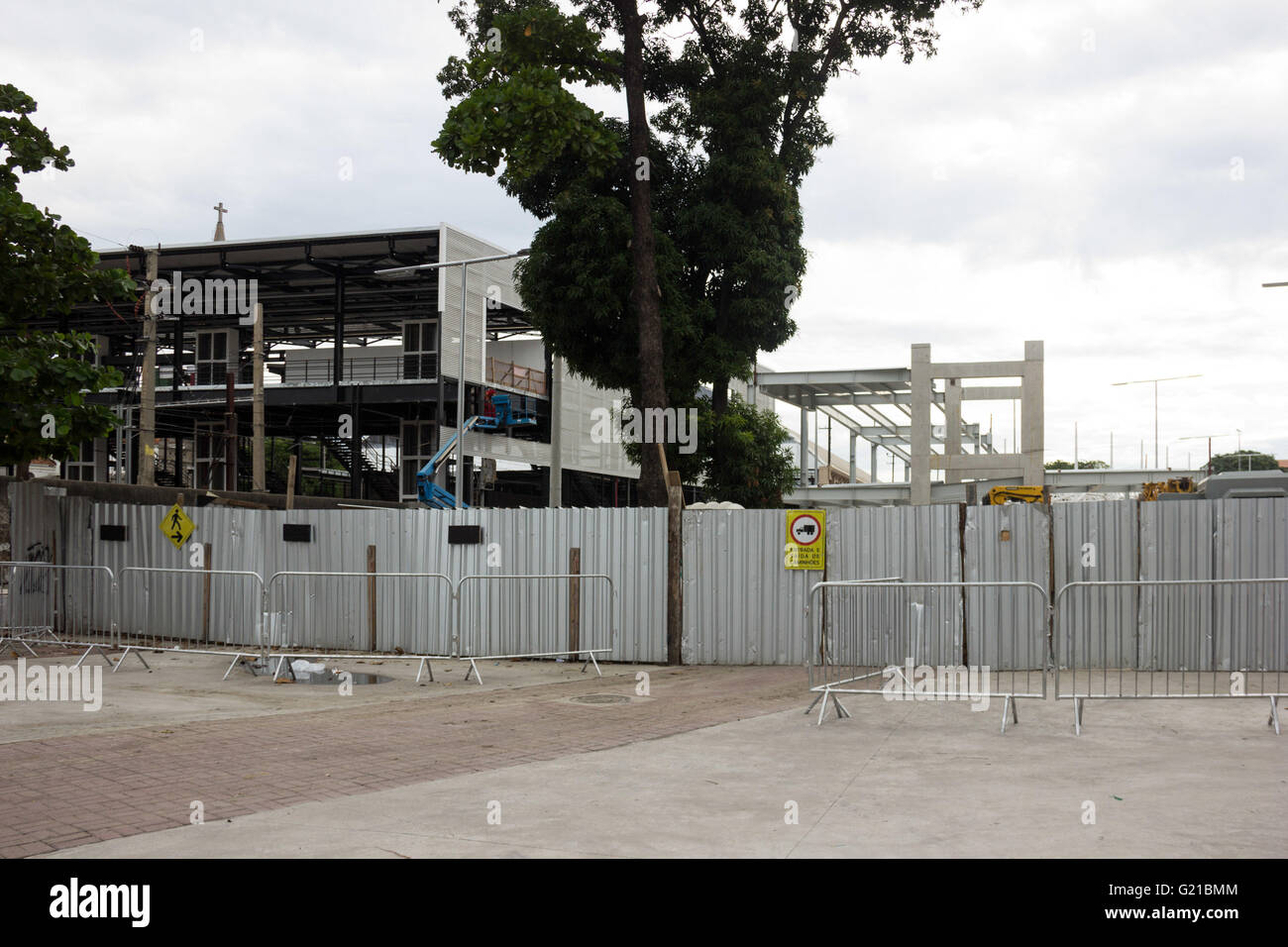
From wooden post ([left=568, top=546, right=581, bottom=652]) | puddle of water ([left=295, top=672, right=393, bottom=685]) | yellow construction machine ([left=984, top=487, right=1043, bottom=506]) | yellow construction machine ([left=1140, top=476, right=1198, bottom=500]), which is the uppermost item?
yellow construction machine ([left=1140, top=476, right=1198, bottom=500])

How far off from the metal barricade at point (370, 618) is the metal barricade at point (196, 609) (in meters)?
0.45

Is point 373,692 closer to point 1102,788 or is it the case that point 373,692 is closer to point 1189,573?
point 1102,788

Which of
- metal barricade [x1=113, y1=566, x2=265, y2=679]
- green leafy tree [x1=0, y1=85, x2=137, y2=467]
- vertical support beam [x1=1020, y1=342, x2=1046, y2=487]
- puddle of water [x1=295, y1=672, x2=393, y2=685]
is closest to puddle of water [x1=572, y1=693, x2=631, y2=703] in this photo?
puddle of water [x1=295, y1=672, x2=393, y2=685]

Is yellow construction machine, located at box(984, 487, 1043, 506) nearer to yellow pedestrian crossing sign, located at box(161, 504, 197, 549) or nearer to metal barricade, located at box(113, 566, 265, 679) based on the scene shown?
metal barricade, located at box(113, 566, 265, 679)

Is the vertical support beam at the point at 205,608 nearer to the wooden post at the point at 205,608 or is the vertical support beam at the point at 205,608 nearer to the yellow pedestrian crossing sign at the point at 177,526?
the wooden post at the point at 205,608

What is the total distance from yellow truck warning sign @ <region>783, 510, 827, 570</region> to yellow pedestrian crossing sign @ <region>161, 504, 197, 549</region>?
9055mm

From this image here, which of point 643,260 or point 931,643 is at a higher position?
point 643,260

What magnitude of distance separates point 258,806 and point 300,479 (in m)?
56.3

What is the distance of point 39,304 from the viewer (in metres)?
18.1

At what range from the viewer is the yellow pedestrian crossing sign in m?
17.1

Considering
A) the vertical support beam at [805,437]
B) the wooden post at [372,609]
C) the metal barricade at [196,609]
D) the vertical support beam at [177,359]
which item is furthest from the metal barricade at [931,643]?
the vertical support beam at [177,359]

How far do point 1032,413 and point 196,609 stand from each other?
2651 centimetres

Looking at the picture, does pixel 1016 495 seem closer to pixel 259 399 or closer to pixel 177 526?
pixel 177 526

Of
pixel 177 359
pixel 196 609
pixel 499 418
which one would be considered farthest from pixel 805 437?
pixel 196 609
